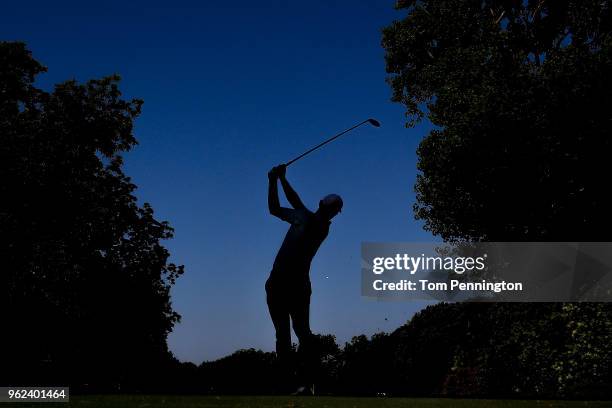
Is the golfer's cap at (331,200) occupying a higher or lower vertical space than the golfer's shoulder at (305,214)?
higher

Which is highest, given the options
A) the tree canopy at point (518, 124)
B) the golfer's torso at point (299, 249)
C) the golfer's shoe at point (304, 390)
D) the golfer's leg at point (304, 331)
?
the tree canopy at point (518, 124)

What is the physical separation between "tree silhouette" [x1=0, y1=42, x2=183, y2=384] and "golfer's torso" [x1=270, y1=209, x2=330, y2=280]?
23.0 m

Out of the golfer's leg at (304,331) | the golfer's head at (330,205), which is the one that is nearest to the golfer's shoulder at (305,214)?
the golfer's head at (330,205)

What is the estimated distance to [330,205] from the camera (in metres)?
9.70

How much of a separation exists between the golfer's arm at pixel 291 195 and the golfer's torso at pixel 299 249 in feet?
0.64

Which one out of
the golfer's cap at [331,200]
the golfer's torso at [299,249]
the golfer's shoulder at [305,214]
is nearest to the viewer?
the golfer's torso at [299,249]

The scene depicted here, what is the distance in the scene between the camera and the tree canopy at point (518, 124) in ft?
89.2

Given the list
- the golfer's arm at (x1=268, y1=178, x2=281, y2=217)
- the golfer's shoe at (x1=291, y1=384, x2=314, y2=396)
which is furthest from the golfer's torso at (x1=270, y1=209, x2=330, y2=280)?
the golfer's shoe at (x1=291, y1=384, x2=314, y2=396)

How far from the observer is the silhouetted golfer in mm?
9344

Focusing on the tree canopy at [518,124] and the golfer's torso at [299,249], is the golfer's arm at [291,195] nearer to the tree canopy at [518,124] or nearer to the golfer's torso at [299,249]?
the golfer's torso at [299,249]

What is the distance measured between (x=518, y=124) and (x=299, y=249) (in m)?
20.3

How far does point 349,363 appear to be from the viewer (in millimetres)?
95188

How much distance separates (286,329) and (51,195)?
25.0 meters

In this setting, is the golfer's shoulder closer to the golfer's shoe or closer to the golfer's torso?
the golfer's torso
